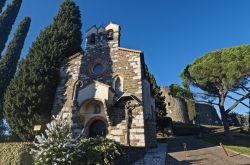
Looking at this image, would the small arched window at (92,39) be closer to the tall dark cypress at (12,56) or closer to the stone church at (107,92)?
the stone church at (107,92)

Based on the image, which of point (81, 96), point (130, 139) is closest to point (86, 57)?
point (81, 96)

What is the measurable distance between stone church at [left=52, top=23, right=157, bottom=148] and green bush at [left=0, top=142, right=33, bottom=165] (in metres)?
4.88

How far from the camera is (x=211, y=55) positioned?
22.5 metres

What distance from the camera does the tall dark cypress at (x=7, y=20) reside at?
89.0ft

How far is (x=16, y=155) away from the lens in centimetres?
806

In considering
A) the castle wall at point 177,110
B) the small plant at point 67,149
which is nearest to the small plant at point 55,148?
the small plant at point 67,149

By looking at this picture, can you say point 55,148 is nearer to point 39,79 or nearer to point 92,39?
point 39,79

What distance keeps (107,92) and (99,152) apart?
5.16m

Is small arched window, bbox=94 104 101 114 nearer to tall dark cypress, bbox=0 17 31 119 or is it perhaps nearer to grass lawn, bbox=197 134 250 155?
grass lawn, bbox=197 134 250 155

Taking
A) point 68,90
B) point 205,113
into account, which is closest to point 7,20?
point 68,90

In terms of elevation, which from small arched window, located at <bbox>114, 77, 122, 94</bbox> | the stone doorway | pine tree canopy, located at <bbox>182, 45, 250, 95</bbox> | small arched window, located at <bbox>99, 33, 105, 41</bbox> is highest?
small arched window, located at <bbox>99, 33, 105, 41</bbox>

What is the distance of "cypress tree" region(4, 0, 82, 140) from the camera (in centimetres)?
1326

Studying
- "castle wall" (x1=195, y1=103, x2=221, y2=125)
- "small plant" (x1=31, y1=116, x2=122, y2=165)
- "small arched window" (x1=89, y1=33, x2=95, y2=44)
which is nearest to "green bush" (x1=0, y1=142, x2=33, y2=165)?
"small plant" (x1=31, y1=116, x2=122, y2=165)

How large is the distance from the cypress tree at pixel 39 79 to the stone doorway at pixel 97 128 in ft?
11.4
